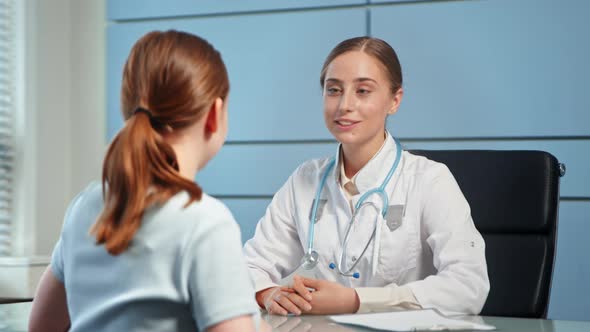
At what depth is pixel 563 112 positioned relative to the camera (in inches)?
100

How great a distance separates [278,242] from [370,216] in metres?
0.25

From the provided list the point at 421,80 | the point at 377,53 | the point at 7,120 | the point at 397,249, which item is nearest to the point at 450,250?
the point at 397,249

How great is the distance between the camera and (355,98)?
1826 millimetres

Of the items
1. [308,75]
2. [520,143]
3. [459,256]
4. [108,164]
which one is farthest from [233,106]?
[108,164]

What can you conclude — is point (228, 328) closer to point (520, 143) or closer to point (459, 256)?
point (459, 256)

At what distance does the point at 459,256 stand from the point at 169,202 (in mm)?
927

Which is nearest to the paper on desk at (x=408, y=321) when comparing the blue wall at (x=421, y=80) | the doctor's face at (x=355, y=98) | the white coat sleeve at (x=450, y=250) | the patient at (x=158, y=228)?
the white coat sleeve at (x=450, y=250)

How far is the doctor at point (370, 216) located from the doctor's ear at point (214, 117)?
68 centimetres

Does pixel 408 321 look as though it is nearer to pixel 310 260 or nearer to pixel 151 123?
pixel 310 260

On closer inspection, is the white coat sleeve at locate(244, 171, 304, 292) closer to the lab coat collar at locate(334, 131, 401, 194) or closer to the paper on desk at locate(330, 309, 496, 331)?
the lab coat collar at locate(334, 131, 401, 194)

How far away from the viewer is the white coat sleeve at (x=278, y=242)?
72.1 inches

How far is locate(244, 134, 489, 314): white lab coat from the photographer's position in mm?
1570

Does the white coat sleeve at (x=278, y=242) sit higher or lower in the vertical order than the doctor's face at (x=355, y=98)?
lower

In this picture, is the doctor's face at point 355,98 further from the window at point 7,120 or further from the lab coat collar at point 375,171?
the window at point 7,120
